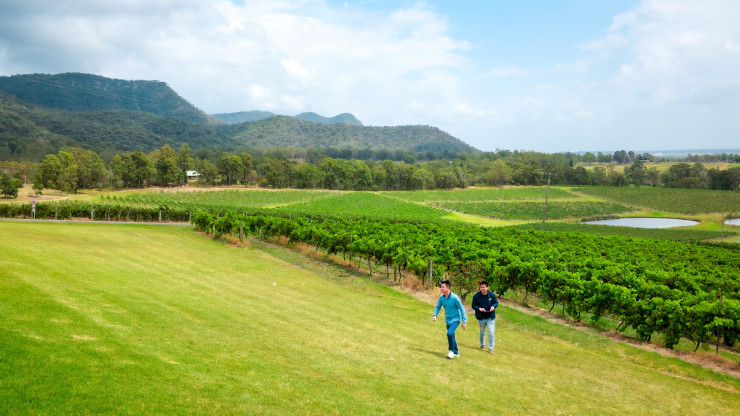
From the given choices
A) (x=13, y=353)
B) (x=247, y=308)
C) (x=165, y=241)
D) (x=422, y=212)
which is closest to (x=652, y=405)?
(x=247, y=308)

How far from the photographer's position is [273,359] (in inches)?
388

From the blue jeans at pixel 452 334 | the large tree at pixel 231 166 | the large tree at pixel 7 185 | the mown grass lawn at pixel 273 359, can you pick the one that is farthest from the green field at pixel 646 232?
the large tree at pixel 231 166

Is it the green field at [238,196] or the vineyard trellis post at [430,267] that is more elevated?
the green field at [238,196]

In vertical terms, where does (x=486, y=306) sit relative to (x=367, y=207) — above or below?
above

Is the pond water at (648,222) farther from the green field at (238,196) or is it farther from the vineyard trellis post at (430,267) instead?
the vineyard trellis post at (430,267)

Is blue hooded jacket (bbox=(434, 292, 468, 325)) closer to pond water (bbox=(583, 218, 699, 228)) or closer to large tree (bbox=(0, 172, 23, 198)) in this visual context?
pond water (bbox=(583, 218, 699, 228))

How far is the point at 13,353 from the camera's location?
7.19 meters

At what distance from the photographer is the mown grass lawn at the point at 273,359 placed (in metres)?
7.10

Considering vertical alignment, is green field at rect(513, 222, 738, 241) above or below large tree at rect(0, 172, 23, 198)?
below

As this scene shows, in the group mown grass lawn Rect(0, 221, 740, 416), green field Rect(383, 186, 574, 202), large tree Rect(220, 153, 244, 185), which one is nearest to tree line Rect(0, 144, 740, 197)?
→ large tree Rect(220, 153, 244, 185)

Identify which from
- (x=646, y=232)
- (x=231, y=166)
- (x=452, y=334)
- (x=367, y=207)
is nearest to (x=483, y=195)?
(x=367, y=207)

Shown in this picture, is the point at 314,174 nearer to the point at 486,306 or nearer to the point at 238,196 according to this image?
the point at 238,196

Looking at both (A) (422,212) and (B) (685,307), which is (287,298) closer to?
(B) (685,307)

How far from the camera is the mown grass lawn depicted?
23.3 feet
